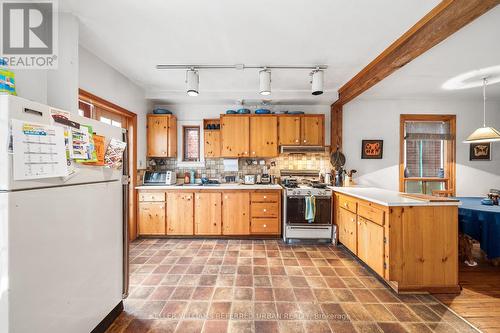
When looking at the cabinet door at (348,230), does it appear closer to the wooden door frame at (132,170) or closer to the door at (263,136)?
the door at (263,136)

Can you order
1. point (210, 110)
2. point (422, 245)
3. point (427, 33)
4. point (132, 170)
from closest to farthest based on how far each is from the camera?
point (427, 33) → point (422, 245) → point (132, 170) → point (210, 110)

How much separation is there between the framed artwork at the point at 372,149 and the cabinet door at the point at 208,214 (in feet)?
10.0

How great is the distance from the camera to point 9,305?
109cm

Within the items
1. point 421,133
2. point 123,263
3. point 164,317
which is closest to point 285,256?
point 164,317

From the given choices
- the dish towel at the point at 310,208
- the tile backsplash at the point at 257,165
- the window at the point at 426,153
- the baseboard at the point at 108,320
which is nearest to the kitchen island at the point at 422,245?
the dish towel at the point at 310,208

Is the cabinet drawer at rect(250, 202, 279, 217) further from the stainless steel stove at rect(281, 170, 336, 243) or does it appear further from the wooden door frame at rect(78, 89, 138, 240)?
the wooden door frame at rect(78, 89, 138, 240)

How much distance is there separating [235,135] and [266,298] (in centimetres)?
283

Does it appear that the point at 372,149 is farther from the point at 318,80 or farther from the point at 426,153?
the point at 318,80

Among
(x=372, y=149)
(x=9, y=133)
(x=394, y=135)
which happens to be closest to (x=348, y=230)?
(x=372, y=149)

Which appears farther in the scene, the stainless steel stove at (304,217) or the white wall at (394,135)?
the white wall at (394,135)

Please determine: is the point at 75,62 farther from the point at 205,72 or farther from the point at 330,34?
the point at 330,34

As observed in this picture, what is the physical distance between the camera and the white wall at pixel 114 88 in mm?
2584

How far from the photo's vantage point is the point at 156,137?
13.8 ft

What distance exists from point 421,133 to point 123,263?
5523mm
